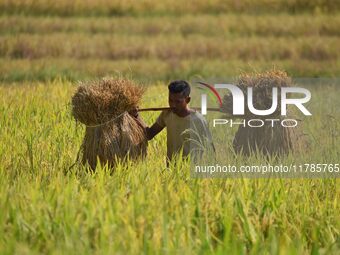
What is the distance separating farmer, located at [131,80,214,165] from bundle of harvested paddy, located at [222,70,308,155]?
0.34m

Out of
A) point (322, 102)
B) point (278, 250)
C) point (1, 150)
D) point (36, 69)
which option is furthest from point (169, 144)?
point (36, 69)

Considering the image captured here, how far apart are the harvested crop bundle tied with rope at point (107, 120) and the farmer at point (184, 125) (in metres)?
0.15

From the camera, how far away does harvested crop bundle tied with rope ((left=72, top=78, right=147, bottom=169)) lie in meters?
5.56

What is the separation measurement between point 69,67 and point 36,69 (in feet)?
1.73

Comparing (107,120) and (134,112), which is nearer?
(107,120)

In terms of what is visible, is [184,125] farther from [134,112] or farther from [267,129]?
[267,129]

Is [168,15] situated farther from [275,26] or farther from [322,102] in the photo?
[322,102]

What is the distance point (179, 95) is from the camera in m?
5.57

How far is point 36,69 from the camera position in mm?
13586

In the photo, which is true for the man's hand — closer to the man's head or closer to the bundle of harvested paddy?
the man's head

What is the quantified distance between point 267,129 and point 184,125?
556 mm

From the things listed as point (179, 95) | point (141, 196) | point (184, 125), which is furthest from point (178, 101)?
point (141, 196)

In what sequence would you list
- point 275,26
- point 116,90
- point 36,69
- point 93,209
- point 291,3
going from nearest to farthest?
point 93,209, point 116,90, point 36,69, point 275,26, point 291,3

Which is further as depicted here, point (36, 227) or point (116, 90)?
point (116, 90)
